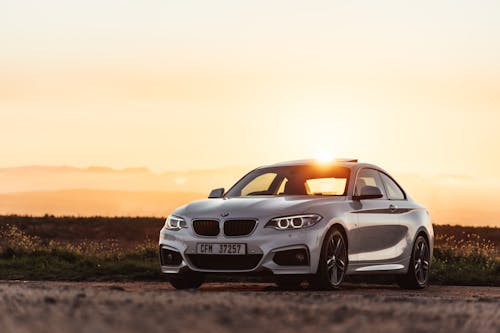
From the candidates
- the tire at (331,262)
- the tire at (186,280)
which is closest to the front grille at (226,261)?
the tire at (186,280)

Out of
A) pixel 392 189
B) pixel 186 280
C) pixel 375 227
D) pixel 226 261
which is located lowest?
pixel 186 280

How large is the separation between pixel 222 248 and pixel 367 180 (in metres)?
2.89

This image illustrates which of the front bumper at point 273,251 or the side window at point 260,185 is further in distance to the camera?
the side window at point 260,185

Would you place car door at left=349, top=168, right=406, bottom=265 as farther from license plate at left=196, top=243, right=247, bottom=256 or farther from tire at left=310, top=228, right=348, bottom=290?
license plate at left=196, top=243, right=247, bottom=256

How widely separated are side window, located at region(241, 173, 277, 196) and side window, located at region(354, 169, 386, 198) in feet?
3.99

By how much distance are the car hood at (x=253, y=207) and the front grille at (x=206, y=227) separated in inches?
2.9

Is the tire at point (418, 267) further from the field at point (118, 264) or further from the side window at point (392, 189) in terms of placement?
the field at point (118, 264)

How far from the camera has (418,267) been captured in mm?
15758

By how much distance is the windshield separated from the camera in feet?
48.6

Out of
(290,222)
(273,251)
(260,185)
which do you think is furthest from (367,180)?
(273,251)

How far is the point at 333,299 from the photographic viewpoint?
7887 mm

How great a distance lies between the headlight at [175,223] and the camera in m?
13.7

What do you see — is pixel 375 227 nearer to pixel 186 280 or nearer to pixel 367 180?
pixel 367 180

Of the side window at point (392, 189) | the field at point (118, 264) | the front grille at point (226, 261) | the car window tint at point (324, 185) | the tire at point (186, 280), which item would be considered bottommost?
the field at point (118, 264)
